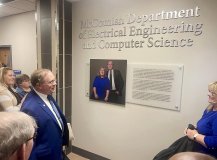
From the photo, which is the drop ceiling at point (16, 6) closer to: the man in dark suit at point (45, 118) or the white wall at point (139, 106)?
the white wall at point (139, 106)

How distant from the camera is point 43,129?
1.80 meters

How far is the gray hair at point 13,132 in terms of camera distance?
689 millimetres

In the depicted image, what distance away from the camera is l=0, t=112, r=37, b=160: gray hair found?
0.69m

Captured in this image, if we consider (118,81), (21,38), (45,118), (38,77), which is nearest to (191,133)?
(118,81)

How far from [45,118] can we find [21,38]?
9.27 ft

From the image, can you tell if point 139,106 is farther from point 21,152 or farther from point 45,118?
point 21,152

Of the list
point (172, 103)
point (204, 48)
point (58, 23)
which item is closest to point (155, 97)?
point (172, 103)

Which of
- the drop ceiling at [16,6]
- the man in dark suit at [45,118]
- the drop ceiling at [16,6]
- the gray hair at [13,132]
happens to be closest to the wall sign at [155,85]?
the man in dark suit at [45,118]

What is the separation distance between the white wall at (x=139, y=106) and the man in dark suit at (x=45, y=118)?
108cm

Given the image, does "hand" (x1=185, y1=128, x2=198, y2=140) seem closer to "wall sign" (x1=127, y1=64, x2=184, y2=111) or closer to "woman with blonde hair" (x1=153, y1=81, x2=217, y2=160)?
"woman with blonde hair" (x1=153, y1=81, x2=217, y2=160)

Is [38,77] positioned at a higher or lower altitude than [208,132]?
higher

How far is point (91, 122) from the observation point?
3207 mm

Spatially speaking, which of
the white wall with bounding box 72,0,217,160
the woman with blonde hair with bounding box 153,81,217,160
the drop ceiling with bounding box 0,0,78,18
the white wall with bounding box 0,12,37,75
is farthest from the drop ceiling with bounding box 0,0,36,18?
the woman with blonde hair with bounding box 153,81,217,160

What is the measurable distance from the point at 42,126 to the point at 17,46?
2.94 meters
